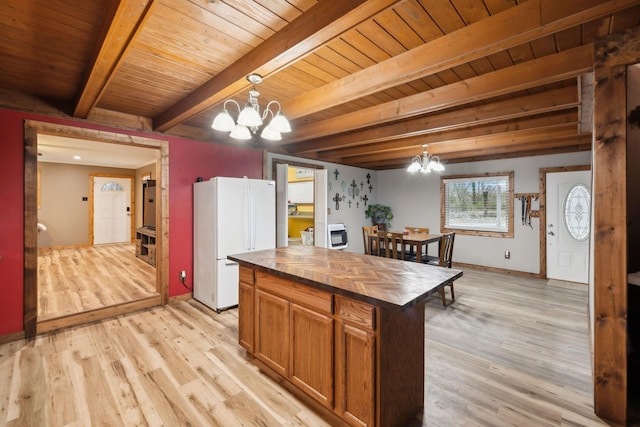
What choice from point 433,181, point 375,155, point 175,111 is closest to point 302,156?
point 375,155

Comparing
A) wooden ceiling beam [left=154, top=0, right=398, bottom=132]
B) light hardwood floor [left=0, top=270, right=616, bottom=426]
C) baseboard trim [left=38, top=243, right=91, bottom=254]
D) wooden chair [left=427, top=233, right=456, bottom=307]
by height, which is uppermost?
wooden ceiling beam [left=154, top=0, right=398, bottom=132]

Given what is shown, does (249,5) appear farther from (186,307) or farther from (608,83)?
(186,307)

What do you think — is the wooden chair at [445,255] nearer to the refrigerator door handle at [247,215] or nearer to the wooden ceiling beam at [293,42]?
the refrigerator door handle at [247,215]

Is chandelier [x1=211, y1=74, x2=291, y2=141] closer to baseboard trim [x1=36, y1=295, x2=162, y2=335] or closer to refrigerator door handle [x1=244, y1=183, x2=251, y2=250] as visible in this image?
refrigerator door handle [x1=244, y1=183, x2=251, y2=250]

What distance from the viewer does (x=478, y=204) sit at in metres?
6.13

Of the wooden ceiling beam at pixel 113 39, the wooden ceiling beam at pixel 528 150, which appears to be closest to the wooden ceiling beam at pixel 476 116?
the wooden ceiling beam at pixel 528 150

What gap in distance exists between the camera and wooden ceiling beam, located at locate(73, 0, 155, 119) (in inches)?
56.7

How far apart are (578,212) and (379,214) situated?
3834 mm

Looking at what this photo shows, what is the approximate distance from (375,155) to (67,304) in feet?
18.0

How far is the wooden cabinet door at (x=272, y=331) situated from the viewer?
2100 mm

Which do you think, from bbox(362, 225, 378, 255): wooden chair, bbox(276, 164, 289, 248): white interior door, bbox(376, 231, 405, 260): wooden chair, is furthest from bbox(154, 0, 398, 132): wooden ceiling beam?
bbox(362, 225, 378, 255): wooden chair

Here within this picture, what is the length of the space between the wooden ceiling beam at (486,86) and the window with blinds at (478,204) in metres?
3.91

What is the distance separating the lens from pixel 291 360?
2049mm

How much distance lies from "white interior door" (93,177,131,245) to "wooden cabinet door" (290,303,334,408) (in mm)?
8998
